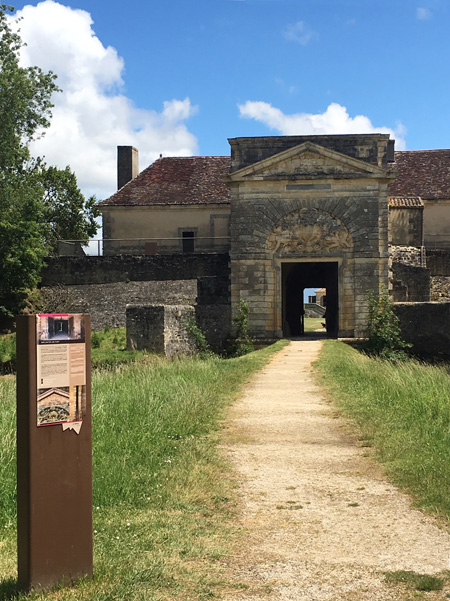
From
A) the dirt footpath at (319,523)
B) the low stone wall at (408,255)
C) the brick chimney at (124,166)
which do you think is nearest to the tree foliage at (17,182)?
the brick chimney at (124,166)

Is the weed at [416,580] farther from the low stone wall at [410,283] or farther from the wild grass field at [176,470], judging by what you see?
the low stone wall at [410,283]

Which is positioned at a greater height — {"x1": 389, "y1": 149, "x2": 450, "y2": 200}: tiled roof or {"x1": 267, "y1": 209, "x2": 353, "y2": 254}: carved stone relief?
{"x1": 389, "y1": 149, "x2": 450, "y2": 200}: tiled roof

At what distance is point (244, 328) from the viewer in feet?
78.5

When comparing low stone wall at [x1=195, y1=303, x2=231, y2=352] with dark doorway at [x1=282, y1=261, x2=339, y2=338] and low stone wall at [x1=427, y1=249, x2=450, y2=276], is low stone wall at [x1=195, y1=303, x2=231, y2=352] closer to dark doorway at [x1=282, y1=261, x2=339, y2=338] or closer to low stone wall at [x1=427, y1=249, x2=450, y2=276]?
dark doorway at [x1=282, y1=261, x2=339, y2=338]

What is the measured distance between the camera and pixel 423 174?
35.8 metres

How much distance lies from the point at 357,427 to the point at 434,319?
49.2ft

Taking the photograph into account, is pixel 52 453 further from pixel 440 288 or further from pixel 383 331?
pixel 440 288

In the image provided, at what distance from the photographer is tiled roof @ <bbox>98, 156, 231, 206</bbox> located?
34.2 m

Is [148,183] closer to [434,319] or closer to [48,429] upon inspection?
[434,319]

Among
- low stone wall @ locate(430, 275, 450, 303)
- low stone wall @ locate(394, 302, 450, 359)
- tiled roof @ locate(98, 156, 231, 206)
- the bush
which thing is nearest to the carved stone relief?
the bush

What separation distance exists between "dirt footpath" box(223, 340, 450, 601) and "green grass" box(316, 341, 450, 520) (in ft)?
0.70

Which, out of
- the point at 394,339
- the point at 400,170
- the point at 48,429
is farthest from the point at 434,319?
the point at 48,429

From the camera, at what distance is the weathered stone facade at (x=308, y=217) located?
24.2 metres

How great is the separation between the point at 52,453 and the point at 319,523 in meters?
2.31
